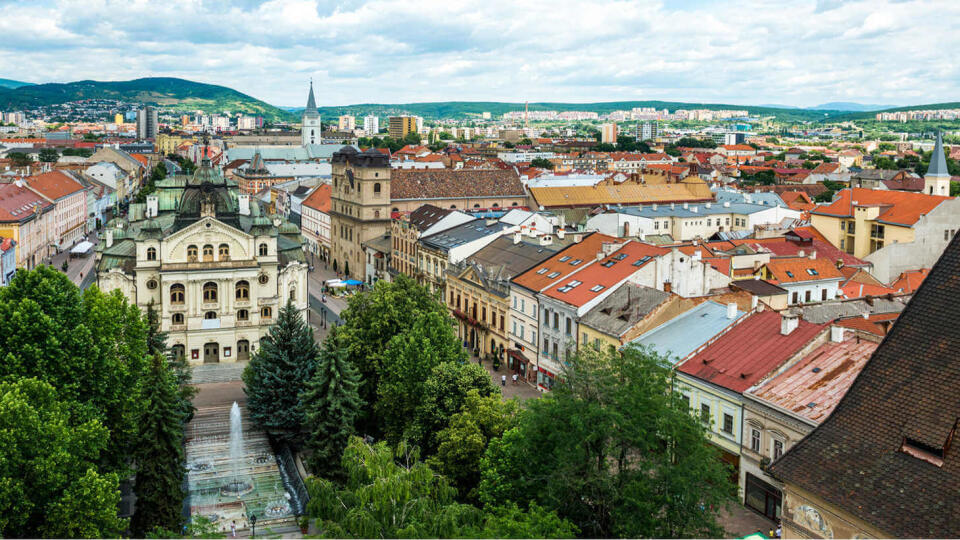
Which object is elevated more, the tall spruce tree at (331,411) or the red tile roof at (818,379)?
the red tile roof at (818,379)

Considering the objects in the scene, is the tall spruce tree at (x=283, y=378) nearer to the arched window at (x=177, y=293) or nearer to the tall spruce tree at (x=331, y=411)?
the tall spruce tree at (x=331, y=411)

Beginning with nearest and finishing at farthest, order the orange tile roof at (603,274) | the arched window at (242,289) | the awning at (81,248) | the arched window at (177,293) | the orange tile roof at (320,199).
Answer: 1. the orange tile roof at (603,274)
2. the arched window at (177,293)
3. the arched window at (242,289)
4. the awning at (81,248)
5. the orange tile roof at (320,199)

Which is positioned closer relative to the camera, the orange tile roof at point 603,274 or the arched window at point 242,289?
the orange tile roof at point 603,274

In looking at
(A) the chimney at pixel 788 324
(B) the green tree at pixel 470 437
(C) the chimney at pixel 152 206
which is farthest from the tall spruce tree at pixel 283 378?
(C) the chimney at pixel 152 206

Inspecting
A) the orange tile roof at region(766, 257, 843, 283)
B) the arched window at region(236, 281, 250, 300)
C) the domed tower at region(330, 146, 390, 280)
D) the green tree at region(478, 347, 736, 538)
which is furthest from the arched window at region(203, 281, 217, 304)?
the green tree at region(478, 347, 736, 538)

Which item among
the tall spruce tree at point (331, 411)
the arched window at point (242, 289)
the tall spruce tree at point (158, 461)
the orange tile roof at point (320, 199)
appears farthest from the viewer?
the orange tile roof at point (320, 199)

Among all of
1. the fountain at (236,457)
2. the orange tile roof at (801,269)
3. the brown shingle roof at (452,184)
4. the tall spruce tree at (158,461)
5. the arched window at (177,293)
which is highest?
the brown shingle roof at (452,184)

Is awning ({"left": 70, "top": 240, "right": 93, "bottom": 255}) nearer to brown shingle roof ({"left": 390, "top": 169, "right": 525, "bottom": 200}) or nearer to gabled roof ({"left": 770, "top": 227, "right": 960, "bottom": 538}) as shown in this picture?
brown shingle roof ({"left": 390, "top": 169, "right": 525, "bottom": 200})
